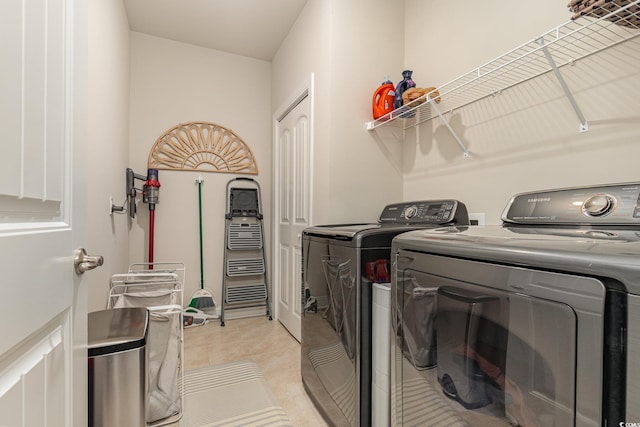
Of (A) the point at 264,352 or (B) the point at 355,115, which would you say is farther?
(A) the point at 264,352

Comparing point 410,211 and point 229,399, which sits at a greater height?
point 410,211

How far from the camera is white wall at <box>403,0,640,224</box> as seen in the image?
3.52 ft

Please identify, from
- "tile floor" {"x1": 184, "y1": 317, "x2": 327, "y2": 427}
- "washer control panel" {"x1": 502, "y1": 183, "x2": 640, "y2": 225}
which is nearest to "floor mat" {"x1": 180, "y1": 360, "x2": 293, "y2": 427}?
"tile floor" {"x1": 184, "y1": 317, "x2": 327, "y2": 427}

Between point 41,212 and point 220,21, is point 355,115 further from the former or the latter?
point 41,212

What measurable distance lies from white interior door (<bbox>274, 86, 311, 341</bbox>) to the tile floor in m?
0.19

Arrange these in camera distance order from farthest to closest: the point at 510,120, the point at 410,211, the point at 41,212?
the point at 410,211 < the point at 510,120 < the point at 41,212

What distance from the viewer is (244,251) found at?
318cm

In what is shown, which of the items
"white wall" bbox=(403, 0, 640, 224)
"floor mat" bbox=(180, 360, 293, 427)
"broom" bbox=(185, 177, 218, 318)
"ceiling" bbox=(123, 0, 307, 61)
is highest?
"ceiling" bbox=(123, 0, 307, 61)

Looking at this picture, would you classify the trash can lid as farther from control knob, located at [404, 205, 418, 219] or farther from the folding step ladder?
the folding step ladder

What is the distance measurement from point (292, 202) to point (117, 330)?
1.66 m

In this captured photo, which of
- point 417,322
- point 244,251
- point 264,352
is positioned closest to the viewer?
point 417,322

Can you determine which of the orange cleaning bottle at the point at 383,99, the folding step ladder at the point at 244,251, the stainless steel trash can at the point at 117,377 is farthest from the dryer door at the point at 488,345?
the folding step ladder at the point at 244,251

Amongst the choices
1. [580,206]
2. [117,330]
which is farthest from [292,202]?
[580,206]

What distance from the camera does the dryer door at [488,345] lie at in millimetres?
523
